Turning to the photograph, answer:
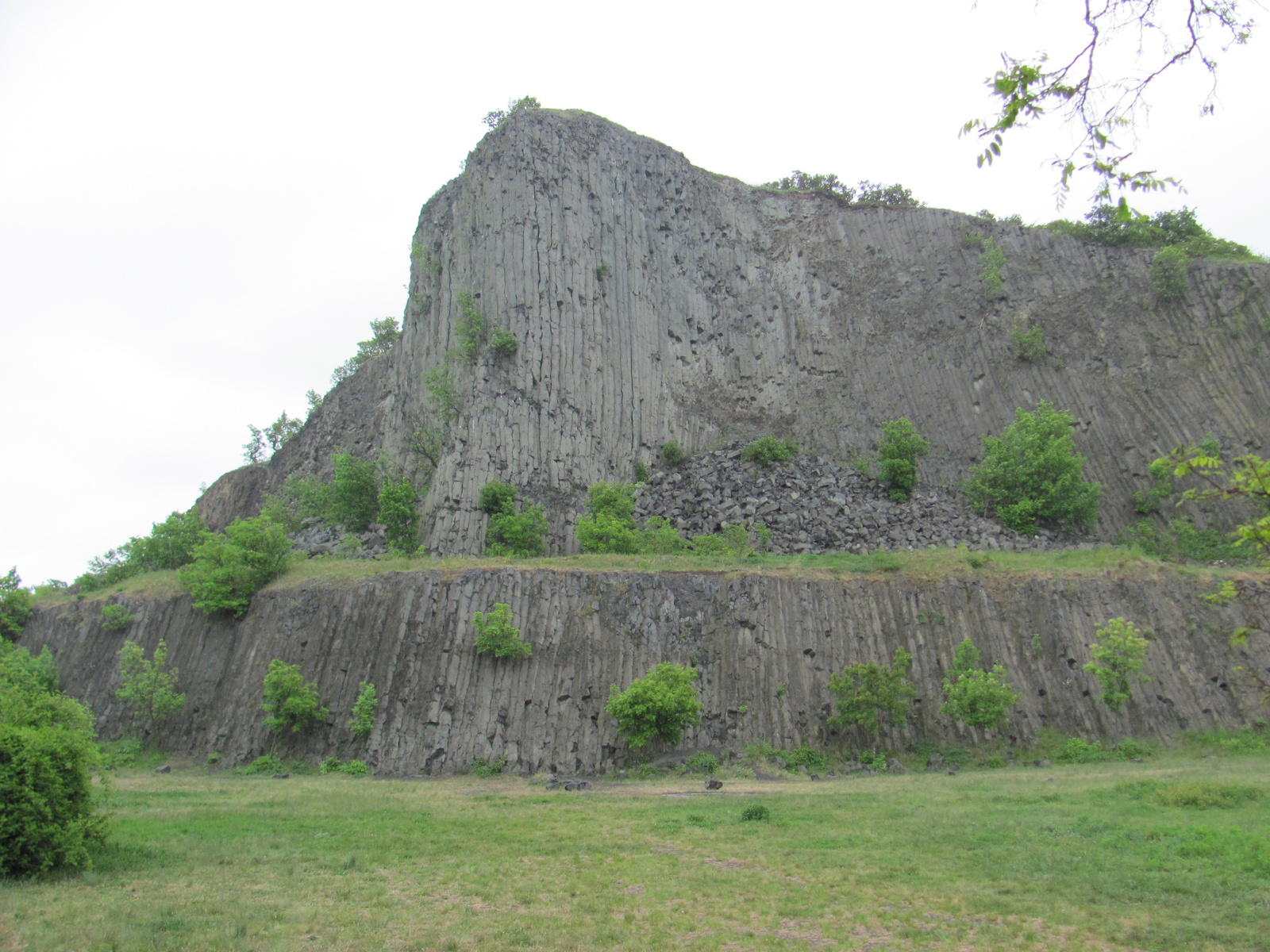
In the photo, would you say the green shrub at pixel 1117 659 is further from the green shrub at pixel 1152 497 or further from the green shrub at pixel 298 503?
the green shrub at pixel 298 503

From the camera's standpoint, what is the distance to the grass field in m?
11.5

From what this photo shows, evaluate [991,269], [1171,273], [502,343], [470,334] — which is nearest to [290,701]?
[502,343]

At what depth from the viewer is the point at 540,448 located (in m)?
47.8

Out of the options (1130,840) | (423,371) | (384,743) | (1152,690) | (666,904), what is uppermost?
(423,371)

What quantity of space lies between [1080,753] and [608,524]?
21.9m

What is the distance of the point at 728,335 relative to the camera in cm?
5894

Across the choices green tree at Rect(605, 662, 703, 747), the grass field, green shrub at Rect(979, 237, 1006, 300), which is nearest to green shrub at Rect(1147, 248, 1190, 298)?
green shrub at Rect(979, 237, 1006, 300)

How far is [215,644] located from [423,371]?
20.8 meters

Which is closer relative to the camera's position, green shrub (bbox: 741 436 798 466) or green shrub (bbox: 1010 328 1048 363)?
green shrub (bbox: 741 436 798 466)

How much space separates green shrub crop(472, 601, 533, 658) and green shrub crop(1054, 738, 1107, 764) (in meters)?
18.6

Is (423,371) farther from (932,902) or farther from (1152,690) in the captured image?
(932,902)

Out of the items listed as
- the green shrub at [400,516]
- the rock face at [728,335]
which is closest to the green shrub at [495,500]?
the rock face at [728,335]

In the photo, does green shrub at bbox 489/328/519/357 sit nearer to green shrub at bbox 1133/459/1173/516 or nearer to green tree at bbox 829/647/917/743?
green tree at bbox 829/647/917/743

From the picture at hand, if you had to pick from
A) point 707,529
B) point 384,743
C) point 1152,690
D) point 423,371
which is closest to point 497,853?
point 384,743
